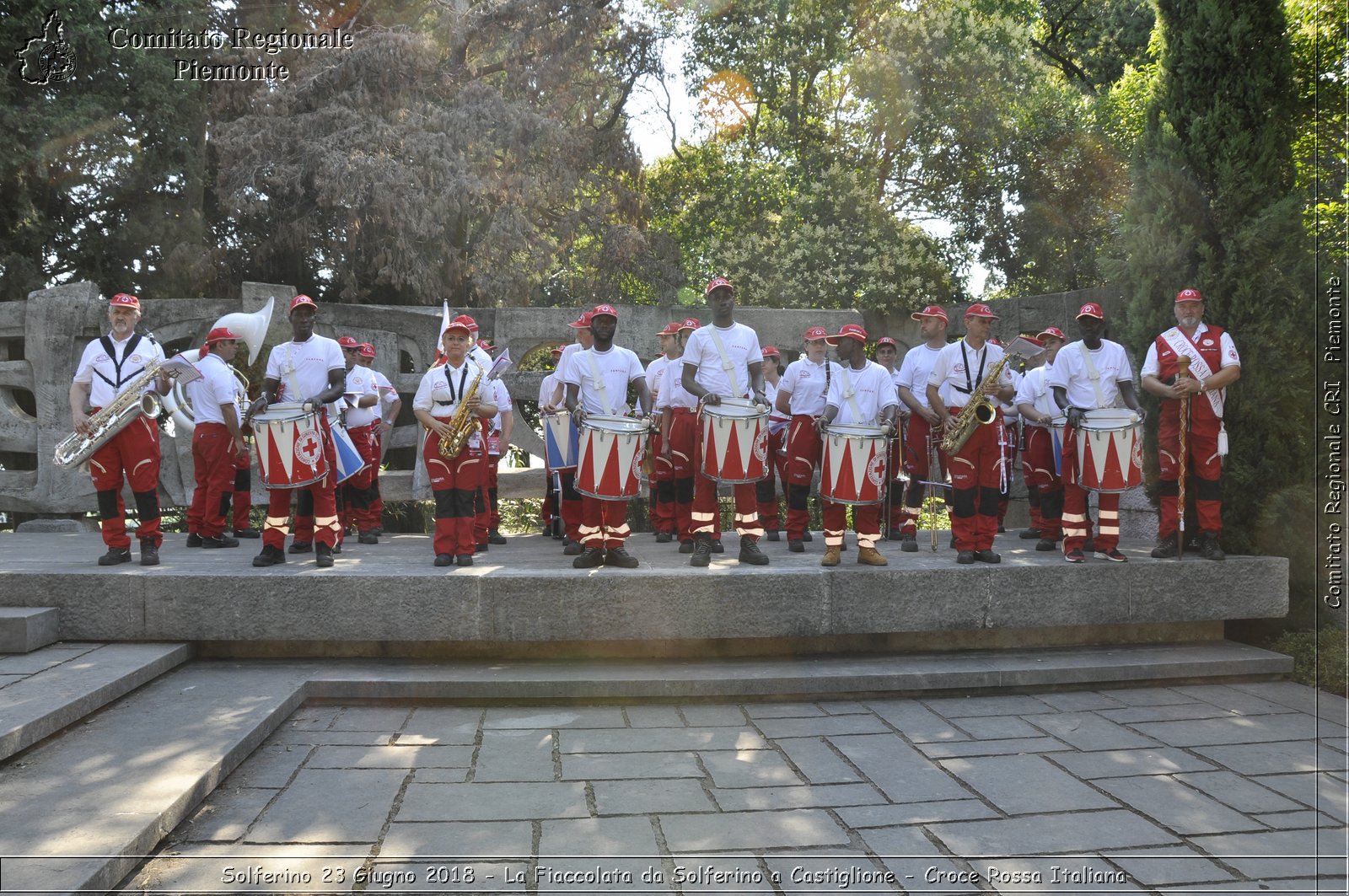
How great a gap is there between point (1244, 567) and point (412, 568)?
581 centimetres

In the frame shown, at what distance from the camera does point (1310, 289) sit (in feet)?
24.7

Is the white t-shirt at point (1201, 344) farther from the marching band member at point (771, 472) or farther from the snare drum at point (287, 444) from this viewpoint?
the snare drum at point (287, 444)

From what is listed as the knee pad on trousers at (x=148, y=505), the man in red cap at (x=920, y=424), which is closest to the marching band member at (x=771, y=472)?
the man in red cap at (x=920, y=424)

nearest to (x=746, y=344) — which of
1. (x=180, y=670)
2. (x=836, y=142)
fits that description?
(x=180, y=670)

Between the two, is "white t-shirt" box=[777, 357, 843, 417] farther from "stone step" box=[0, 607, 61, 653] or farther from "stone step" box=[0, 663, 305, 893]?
"stone step" box=[0, 607, 61, 653]

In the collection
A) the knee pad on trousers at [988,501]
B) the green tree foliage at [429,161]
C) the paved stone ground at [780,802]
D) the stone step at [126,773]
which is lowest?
the paved stone ground at [780,802]

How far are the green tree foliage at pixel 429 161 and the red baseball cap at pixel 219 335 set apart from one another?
18.1 feet

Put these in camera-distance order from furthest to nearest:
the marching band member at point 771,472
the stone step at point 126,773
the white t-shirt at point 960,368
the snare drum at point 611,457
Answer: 1. the marching band member at point 771,472
2. the white t-shirt at point 960,368
3. the snare drum at point 611,457
4. the stone step at point 126,773

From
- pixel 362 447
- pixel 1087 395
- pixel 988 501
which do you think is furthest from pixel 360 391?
pixel 1087 395

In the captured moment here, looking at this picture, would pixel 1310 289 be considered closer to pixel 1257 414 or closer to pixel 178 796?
pixel 1257 414

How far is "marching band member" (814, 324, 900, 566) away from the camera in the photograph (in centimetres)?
679

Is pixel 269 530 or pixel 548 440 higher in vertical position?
pixel 548 440

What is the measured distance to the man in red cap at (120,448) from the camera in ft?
22.3

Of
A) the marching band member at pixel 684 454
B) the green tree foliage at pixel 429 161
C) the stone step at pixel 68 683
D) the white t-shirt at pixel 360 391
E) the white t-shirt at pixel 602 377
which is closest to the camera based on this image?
the stone step at pixel 68 683
